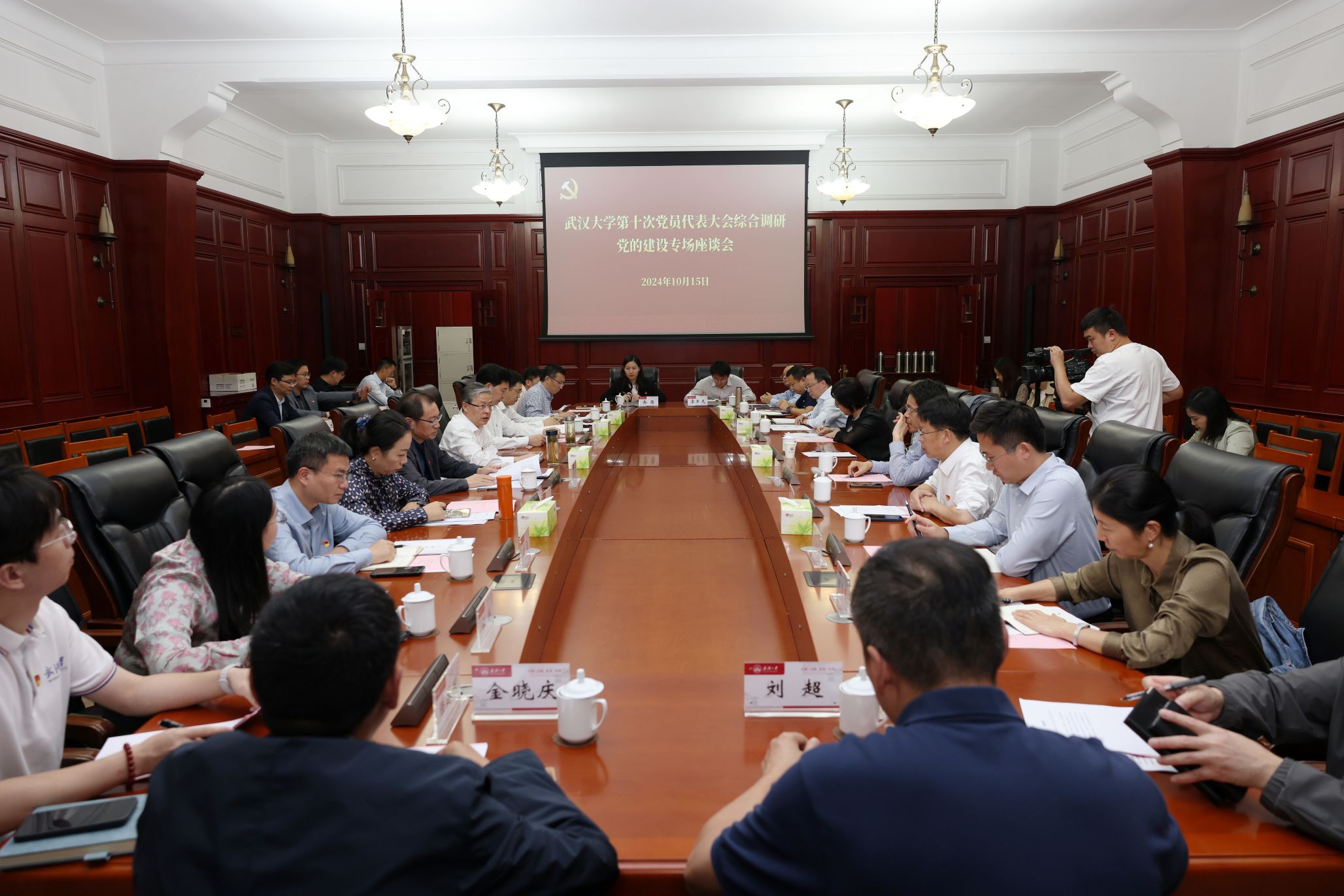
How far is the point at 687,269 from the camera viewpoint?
8547mm

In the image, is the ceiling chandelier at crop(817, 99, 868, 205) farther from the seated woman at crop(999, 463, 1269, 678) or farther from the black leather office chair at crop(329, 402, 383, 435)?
the seated woman at crop(999, 463, 1269, 678)

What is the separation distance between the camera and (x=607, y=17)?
5.04 m

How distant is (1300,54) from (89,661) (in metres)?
6.38

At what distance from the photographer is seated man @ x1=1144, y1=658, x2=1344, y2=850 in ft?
3.49

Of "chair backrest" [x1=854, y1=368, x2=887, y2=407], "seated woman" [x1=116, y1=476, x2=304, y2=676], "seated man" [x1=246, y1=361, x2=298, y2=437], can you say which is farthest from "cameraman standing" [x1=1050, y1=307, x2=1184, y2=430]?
"seated man" [x1=246, y1=361, x2=298, y2=437]

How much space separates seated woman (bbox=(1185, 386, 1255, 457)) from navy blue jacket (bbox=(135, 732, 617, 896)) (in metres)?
3.75

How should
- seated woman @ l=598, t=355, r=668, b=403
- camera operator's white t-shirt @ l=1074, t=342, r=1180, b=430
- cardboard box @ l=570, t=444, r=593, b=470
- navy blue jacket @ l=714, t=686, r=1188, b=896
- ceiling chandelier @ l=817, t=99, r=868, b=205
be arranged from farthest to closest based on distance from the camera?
seated woman @ l=598, t=355, r=668, b=403, ceiling chandelier @ l=817, t=99, r=868, b=205, camera operator's white t-shirt @ l=1074, t=342, r=1180, b=430, cardboard box @ l=570, t=444, r=593, b=470, navy blue jacket @ l=714, t=686, r=1188, b=896

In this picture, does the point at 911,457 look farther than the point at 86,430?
No

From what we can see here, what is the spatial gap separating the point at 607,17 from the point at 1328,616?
477 centimetres

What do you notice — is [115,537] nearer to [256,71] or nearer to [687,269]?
[256,71]

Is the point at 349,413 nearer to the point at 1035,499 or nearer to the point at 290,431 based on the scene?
the point at 290,431

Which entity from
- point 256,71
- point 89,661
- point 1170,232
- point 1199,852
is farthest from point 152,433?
point 1170,232

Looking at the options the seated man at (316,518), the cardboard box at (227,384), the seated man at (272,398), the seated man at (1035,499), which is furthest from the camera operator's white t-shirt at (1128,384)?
the cardboard box at (227,384)

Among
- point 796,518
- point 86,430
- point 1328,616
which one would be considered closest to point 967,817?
point 1328,616
